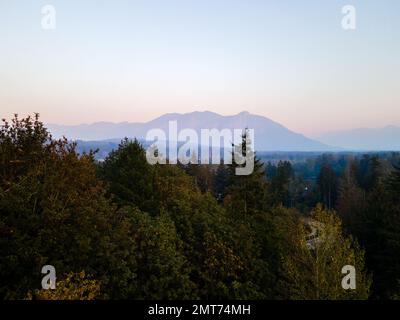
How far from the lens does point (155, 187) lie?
2936 cm

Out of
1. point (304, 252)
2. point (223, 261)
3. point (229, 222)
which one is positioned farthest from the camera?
point (229, 222)

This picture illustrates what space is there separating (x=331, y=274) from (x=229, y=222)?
11.1 meters

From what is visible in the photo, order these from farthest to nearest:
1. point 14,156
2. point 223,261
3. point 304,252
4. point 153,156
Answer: point 153,156, point 223,261, point 304,252, point 14,156
